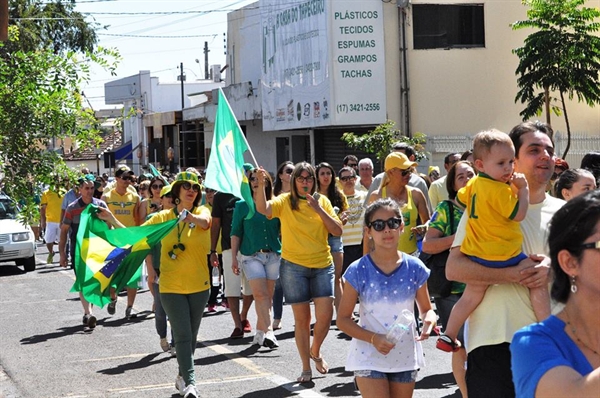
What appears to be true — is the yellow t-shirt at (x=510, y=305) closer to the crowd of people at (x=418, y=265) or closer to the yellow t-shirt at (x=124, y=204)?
the crowd of people at (x=418, y=265)

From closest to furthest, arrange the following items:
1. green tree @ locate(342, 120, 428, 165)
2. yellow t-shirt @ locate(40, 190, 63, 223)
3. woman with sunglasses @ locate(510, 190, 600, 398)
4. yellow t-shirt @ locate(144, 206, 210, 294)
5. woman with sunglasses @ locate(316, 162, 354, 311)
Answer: woman with sunglasses @ locate(510, 190, 600, 398) < yellow t-shirt @ locate(144, 206, 210, 294) < woman with sunglasses @ locate(316, 162, 354, 311) < yellow t-shirt @ locate(40, 190, 63, 223) < green tree @ locate(342, 120, 428, 165)

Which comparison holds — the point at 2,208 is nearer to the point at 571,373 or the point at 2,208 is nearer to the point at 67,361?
the point at 67,361

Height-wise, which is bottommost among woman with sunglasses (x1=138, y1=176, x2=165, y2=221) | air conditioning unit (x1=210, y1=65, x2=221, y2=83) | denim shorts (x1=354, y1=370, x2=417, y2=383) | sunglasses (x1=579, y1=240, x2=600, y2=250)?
denim shorts (x1=354, y1=370, x2=417, y2=383)

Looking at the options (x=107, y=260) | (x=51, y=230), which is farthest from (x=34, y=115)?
(x=51, y=230)

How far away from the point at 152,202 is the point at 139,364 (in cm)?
490

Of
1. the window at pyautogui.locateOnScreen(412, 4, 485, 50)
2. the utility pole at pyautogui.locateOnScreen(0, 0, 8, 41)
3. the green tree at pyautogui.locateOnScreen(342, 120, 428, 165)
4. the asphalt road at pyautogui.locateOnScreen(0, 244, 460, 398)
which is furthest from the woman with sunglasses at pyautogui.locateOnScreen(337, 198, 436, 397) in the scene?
the window at pyautogui.locateOnScreen(412, 4, 485, 50)

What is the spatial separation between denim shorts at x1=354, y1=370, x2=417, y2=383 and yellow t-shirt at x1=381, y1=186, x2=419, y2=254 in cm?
346

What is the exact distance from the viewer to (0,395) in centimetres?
945

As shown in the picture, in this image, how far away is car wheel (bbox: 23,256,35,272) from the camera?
2291 cm

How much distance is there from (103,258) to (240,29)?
32.7 m

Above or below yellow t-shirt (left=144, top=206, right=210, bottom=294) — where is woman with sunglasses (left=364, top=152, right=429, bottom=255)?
above

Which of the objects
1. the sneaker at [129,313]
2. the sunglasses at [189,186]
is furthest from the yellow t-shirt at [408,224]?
the sneaker at [129,313]

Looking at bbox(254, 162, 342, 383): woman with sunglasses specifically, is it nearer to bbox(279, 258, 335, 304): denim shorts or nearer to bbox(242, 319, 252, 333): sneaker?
bbox(279, 258, 335, 304): denim shorts

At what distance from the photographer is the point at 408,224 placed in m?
9.57
